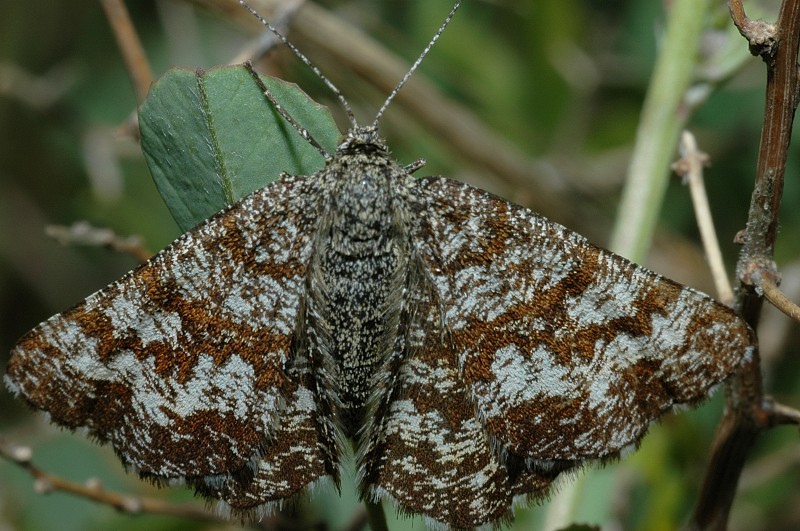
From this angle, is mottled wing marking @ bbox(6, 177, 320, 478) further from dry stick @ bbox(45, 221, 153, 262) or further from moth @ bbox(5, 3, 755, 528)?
dry stick @ bbox(45, 221, 153, 262)

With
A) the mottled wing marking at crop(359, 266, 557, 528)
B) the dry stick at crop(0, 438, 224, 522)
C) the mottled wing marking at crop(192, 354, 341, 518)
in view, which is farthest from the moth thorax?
the dry stick at crop(0, 438, 224, 522)

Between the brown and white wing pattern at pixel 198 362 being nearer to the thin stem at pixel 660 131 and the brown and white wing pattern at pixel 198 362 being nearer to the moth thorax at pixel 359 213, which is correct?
the moth thorax at pixel 359 213

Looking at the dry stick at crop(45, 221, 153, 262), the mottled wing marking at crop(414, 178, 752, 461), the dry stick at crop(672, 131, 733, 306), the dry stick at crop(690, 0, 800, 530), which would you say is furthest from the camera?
the dry stick at crop(45, 221, 153, 262)

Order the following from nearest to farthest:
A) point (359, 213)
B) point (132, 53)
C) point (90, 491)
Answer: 1. point (359, 213)
2. point (90, 491)
3. point (132, 53)

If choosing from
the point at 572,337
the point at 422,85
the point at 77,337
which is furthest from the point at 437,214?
the point at 422,85

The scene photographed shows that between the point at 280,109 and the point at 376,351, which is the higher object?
the point at 280,109

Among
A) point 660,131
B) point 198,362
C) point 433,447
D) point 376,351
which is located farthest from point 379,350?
point 660,131

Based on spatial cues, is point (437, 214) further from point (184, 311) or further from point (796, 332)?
point (796, 332)

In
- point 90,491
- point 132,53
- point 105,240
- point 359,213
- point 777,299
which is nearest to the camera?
point 777,299

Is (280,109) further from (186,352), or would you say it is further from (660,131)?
(660,131)
